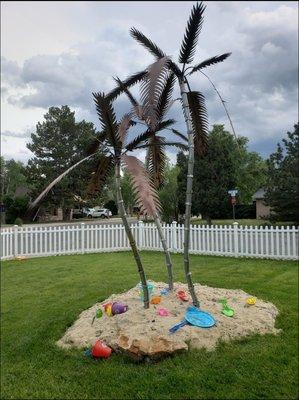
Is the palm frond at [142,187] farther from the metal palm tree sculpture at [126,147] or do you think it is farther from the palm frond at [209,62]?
the palm frond at [209,62]

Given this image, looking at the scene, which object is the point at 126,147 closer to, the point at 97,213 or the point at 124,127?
the point at 124,127

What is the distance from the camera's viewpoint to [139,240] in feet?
46.5

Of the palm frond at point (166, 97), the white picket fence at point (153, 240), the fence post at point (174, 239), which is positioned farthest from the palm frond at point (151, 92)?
the fence post at point (174, 239)

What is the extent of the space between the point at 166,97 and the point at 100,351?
3.40 meters

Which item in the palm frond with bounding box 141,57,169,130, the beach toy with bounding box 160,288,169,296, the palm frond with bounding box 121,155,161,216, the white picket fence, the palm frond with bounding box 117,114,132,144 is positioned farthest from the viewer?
the white picket fence

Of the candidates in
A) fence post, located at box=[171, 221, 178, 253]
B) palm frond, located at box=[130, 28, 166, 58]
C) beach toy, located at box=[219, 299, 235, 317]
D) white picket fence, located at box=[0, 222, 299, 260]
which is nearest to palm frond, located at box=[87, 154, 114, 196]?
palm frond, located at box=[130, 28, 166, 58]

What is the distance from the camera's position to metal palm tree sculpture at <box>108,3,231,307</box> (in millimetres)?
4645

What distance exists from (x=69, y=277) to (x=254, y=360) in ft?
18.6

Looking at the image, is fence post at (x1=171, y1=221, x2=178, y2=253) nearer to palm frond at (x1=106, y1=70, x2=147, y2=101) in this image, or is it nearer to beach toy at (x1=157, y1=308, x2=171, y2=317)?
beach toy at (x1=157, y1=308, x2=171, y2=317)

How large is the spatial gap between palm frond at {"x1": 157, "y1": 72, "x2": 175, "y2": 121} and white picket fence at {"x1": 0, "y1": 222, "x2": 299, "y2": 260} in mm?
6914

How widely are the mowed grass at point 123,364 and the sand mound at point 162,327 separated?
5.5 inches

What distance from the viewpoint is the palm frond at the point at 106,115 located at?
4.46 metres

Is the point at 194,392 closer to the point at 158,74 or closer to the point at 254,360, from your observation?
the point at 254,360

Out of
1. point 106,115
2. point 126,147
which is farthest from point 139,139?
point 106,115
